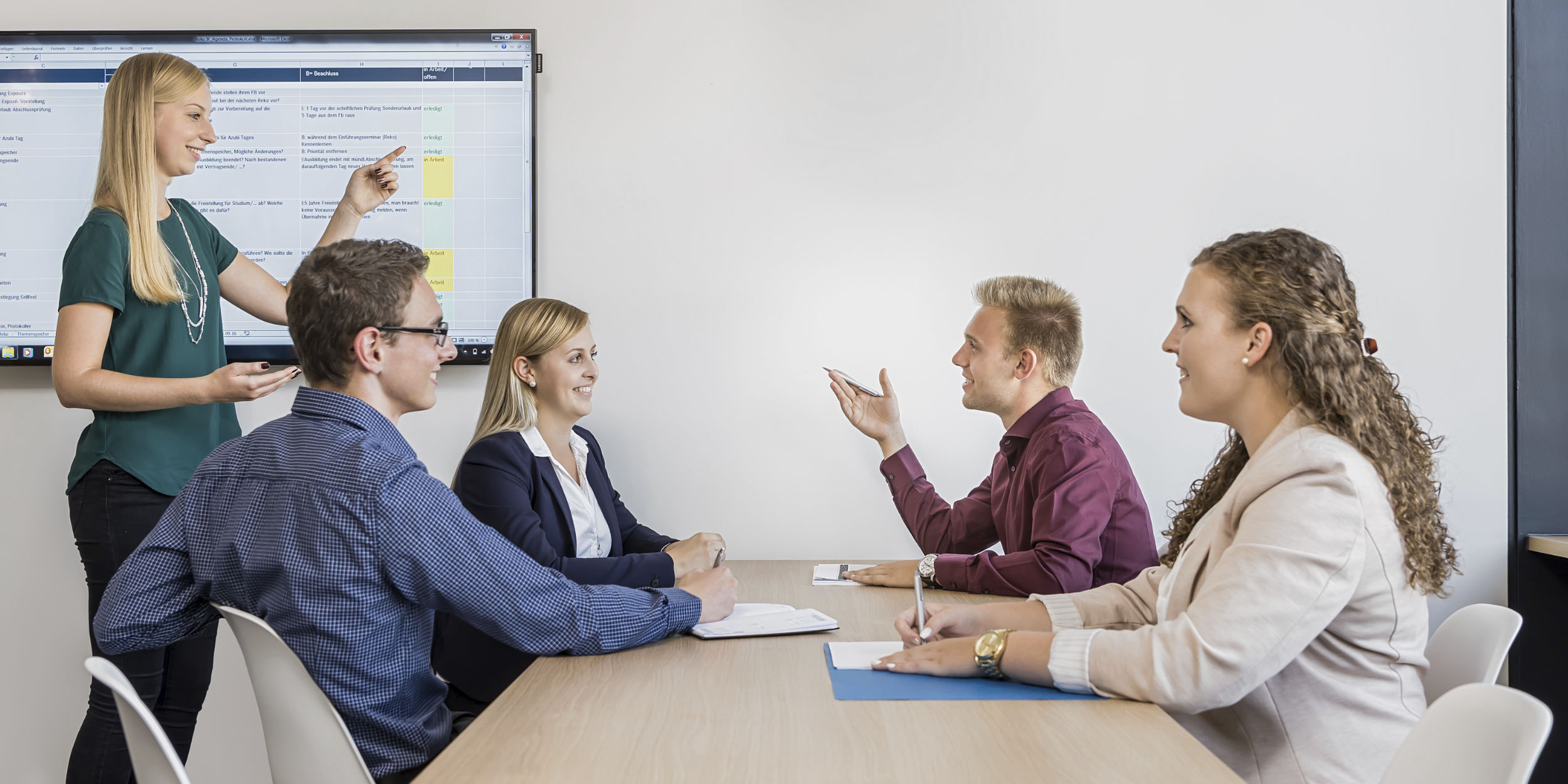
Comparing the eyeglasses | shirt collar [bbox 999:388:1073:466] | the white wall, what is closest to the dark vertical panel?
the white wall

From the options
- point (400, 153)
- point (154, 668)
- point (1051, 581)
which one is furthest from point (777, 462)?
point (154, 668)

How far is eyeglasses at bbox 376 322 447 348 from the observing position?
4.56ft

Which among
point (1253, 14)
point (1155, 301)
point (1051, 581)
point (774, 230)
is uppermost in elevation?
point (1253, 14)

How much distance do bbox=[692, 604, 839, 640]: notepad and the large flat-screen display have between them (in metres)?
1.30

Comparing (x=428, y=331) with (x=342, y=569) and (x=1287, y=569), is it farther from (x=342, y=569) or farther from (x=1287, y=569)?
(x=1287, y=569)

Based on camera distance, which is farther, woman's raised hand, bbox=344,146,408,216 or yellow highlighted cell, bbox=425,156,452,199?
yellow highlighted cell, bbox=425,156,452,199

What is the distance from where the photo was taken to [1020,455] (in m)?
2.12

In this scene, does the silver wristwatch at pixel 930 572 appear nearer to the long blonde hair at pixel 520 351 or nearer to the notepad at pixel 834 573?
the notepad at pixel 834 573

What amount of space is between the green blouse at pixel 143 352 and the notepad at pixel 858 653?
143 centimetres

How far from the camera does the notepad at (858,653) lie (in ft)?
4.46

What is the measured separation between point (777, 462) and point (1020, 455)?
0.79 m

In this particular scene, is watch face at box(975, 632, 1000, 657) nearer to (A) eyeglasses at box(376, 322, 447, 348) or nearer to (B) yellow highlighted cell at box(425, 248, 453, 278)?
(A) eyeglasses at box(376, 322, 447, 348)

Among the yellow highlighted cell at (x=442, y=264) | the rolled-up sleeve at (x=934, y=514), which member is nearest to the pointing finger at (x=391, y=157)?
the yellow highlighted cell at (x=442, y=264)

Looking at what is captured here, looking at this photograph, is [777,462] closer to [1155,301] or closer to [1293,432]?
[1155,301]
